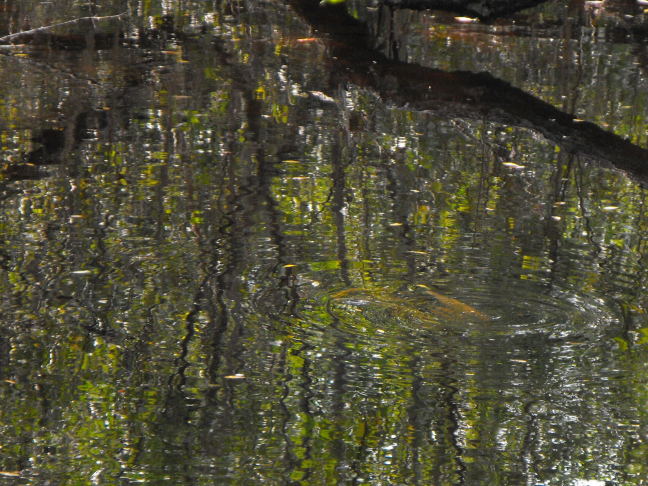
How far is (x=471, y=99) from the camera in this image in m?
9.89

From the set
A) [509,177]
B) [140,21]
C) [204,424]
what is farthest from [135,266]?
[140,21]

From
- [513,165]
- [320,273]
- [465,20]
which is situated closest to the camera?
[320,273]

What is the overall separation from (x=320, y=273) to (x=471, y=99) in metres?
4.53

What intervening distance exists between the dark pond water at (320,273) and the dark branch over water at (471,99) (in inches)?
1.8

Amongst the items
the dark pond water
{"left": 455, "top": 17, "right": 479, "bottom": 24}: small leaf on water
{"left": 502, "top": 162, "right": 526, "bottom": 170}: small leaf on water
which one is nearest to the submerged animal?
the dark pond water

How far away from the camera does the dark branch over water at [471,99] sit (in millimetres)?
8570

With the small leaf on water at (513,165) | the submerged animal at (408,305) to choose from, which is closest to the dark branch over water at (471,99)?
the small leaf on water at (513,165)

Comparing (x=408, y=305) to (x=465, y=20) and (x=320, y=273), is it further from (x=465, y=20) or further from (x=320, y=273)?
(x=465, y=20)

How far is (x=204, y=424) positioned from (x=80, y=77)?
23.1 feet

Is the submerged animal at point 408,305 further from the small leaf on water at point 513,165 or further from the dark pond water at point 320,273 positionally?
the small leaf on water at point 513,165

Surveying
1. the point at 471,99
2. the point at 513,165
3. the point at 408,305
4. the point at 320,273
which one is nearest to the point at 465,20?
the point at 471,99

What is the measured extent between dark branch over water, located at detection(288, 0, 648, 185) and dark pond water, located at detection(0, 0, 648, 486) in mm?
45

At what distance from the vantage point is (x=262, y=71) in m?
11.1

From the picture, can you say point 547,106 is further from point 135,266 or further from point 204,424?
point 204,424
